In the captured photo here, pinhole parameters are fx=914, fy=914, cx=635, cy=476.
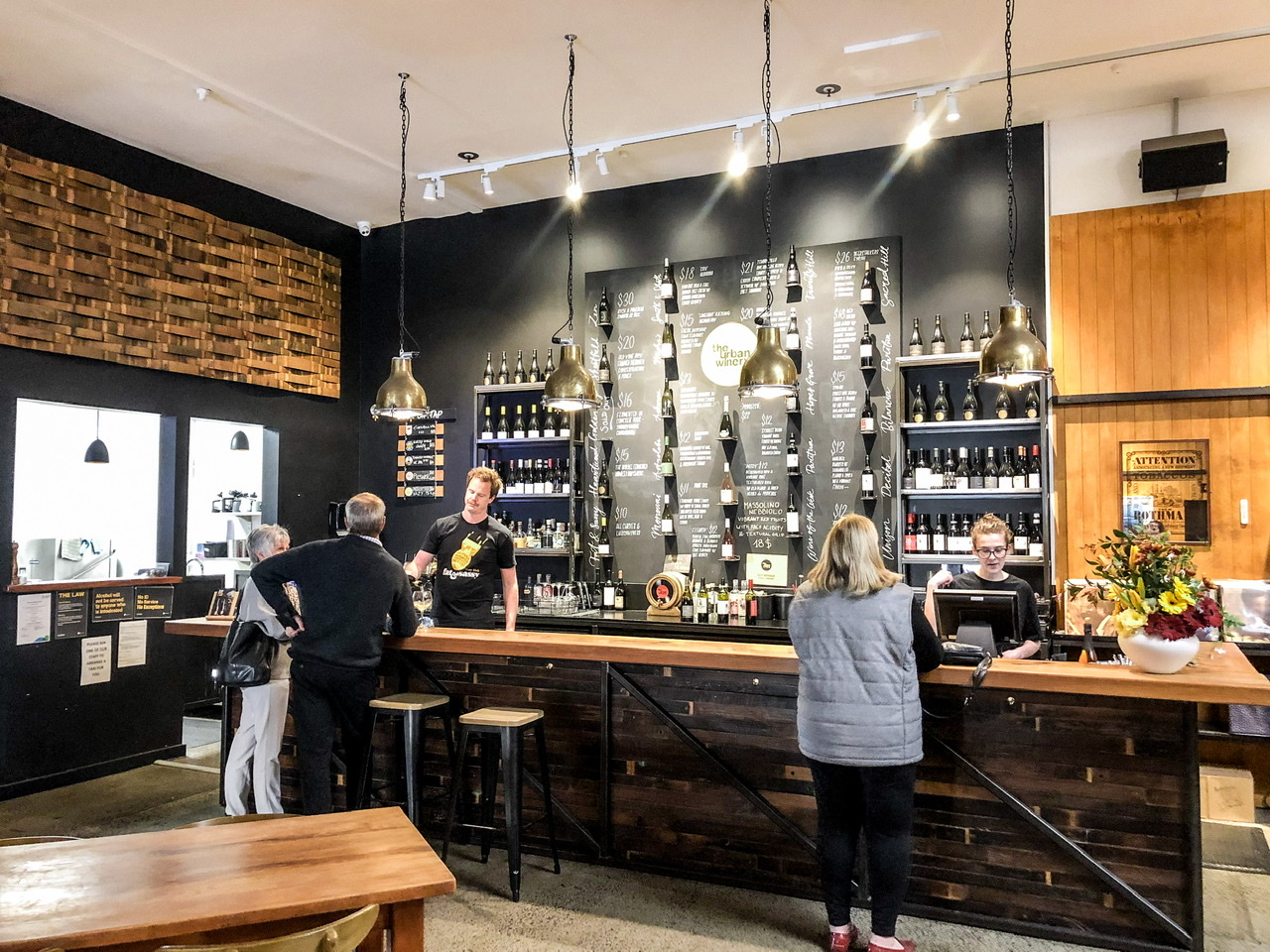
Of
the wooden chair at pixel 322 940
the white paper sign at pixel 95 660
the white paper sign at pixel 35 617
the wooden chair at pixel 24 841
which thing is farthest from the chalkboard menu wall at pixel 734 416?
the wooden chair at pixel 322 940

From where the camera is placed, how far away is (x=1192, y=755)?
3.13m

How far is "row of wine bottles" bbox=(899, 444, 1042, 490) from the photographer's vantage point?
537cm

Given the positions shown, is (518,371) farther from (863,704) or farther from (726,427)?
(863,704)

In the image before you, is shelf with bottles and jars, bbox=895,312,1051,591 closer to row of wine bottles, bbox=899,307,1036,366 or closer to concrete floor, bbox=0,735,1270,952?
row of wine bottles, bbox=899,307,1036,366

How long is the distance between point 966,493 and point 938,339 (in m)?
0.96

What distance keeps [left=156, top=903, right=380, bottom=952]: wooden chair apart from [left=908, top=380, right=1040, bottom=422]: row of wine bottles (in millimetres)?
4526

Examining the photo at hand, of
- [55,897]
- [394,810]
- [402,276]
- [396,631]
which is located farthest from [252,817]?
[402,276]

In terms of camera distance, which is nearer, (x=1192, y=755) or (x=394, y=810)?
(x=394, y=810)

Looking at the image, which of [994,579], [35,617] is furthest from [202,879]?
[35,617]

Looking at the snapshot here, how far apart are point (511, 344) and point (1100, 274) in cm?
408

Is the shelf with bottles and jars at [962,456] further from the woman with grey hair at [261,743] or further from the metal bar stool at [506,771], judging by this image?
the woman with grey hair at [261,743]

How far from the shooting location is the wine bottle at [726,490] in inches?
239

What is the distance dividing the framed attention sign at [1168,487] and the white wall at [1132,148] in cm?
146

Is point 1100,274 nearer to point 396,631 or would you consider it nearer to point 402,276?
point 396,631
